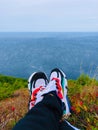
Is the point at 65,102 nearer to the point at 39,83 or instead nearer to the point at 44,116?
the point at 39,83

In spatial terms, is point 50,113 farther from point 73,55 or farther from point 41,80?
point 73,55

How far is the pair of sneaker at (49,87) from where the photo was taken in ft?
12.5

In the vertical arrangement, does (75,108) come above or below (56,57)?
above

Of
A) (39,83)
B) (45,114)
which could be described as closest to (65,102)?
(39,83)

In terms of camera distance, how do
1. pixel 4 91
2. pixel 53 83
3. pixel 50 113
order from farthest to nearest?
pixel 4 91 → pixel 53 83 → pixel 50 113

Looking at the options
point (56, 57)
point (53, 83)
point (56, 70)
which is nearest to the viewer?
point (53, 83)

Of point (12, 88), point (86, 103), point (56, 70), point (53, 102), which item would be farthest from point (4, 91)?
point (53, 102)

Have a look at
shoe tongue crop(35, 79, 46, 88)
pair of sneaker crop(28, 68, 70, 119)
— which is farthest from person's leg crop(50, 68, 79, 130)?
shoe tongue crop(35, 79, 46, 88)

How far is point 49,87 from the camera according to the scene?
150 inches

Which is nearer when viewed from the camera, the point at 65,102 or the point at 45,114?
the point at 45,114

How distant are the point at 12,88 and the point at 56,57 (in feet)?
318

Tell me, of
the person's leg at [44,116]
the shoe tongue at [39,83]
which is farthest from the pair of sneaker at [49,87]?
the person's leg at [44,116]

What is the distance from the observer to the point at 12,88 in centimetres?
903

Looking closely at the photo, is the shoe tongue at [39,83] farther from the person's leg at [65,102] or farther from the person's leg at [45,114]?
the person's leg at [45,114]
